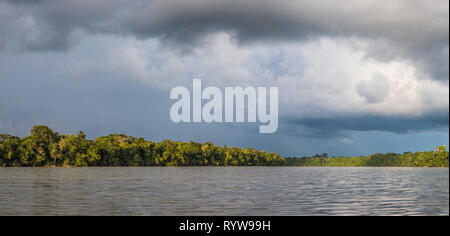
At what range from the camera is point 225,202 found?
25984mm

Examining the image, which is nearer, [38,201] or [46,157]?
[38,201]
